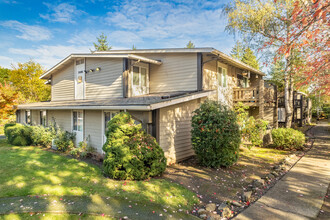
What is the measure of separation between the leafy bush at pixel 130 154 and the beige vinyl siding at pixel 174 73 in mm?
4331

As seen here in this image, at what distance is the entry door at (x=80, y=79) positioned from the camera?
1212 centimetres

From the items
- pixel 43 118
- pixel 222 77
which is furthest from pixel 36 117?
pixel 222 77

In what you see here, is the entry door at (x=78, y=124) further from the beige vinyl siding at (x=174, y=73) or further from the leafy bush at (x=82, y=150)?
the beige vinyl siding at (x=174, y=73)

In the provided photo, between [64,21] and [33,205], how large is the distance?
582 inches

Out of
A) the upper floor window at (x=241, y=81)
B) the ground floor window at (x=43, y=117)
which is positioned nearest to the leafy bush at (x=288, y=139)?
the upper floor window at (x=241, y=81)

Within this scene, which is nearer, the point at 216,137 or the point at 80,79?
the point at 216,137

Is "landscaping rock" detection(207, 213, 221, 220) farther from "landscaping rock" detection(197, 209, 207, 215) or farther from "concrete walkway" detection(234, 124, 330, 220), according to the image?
"concrete walkway" detection(234, 124, 330, 220)

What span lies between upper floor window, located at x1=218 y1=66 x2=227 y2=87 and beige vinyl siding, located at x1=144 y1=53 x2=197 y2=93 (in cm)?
283

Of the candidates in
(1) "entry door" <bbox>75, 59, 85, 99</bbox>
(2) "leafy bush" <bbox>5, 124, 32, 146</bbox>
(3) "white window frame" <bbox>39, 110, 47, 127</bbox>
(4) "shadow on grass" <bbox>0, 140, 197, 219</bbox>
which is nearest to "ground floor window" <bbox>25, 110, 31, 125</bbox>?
(3) "white window frame" <bbox>39, 110, 47, 127</bbox>

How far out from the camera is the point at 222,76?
11.9 m

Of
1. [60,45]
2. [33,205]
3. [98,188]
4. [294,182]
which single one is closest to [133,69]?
[98,188]

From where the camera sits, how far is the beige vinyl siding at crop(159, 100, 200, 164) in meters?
7.68

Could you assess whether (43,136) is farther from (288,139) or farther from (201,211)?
(288,139)

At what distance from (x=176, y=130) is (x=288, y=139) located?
6.63m
